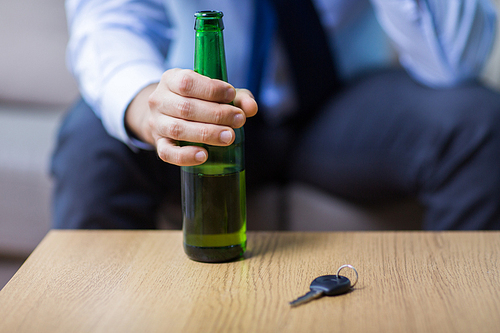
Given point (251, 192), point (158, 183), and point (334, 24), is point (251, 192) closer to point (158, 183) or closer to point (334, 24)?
point (158, 183)

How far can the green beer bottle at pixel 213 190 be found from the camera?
0.52 meters

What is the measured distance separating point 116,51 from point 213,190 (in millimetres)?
379

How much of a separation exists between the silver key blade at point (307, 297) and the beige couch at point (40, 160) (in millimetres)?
673

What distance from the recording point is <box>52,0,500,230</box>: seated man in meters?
0.82

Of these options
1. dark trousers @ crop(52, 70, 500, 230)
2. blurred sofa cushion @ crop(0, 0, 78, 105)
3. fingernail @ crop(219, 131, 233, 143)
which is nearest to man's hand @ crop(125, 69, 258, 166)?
fingernail @ crop(219, 131, 233, 143)

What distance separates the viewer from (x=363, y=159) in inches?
38.9

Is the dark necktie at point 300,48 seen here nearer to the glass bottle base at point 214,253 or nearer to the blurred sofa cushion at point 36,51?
the glass bottle base at point 214,253

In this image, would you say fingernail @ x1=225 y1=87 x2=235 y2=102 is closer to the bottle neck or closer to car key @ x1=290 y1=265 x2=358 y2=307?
the bottle neck

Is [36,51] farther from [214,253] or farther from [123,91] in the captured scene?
[214,253]

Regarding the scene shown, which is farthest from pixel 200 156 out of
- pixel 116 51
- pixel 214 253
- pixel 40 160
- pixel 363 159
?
pixel 40 160

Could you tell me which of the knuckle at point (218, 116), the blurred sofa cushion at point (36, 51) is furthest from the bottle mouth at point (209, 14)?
the blurred sofa cushion at point (36, 51)

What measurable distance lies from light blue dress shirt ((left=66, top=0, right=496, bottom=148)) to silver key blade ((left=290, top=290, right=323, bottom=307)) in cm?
38

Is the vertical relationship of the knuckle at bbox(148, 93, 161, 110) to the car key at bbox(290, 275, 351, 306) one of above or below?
above

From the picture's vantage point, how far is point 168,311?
0.45 meters
